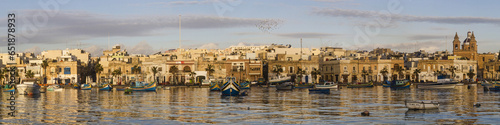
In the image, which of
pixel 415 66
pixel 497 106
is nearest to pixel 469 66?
pixel 415 66

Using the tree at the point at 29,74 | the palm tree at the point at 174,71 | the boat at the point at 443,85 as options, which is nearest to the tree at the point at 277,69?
the palm tree at the point at 174,71

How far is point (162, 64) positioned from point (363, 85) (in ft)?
173

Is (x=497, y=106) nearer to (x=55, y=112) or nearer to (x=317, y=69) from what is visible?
(x=55, y=112)

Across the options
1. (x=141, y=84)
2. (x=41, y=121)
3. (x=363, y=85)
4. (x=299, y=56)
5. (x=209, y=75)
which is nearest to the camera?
(x=41, y=121)

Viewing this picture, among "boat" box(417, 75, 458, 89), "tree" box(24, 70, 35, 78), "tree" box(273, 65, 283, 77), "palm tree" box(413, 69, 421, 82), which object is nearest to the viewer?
"boat" box(417, 75, 458, 89)

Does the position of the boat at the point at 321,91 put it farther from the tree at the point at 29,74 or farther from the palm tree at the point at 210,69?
the tree at the point at 29,74

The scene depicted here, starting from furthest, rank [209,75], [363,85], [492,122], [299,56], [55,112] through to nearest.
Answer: [299,56], [209,75], [363,85], [55,112], [492,122]

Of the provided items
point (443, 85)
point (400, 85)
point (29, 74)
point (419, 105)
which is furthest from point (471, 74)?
point (29, 74)

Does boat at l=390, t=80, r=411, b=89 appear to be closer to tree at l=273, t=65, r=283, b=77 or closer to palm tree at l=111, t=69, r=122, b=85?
tree at l=273, t=65, r=283, b=77

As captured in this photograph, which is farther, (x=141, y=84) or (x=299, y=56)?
(x=299, y=56)

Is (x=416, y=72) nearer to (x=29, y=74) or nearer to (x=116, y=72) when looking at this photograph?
(x=116, y=72)

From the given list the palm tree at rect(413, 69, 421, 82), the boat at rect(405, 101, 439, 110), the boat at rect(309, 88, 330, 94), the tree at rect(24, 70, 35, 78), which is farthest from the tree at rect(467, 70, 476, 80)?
the tree at rect(24, 70, 35, 78)

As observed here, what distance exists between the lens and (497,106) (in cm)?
5188

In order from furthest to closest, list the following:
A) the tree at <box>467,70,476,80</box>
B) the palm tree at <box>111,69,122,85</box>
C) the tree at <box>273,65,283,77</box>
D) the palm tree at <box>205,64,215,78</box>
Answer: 1. the palm tree at <box>111,69,122,85</box>
2. the tree at <box>467,70,476,80</box>
3. the tree at <box>273,65,283,77</box>
4. the palm tree at <box>205,64,215,78</box>
